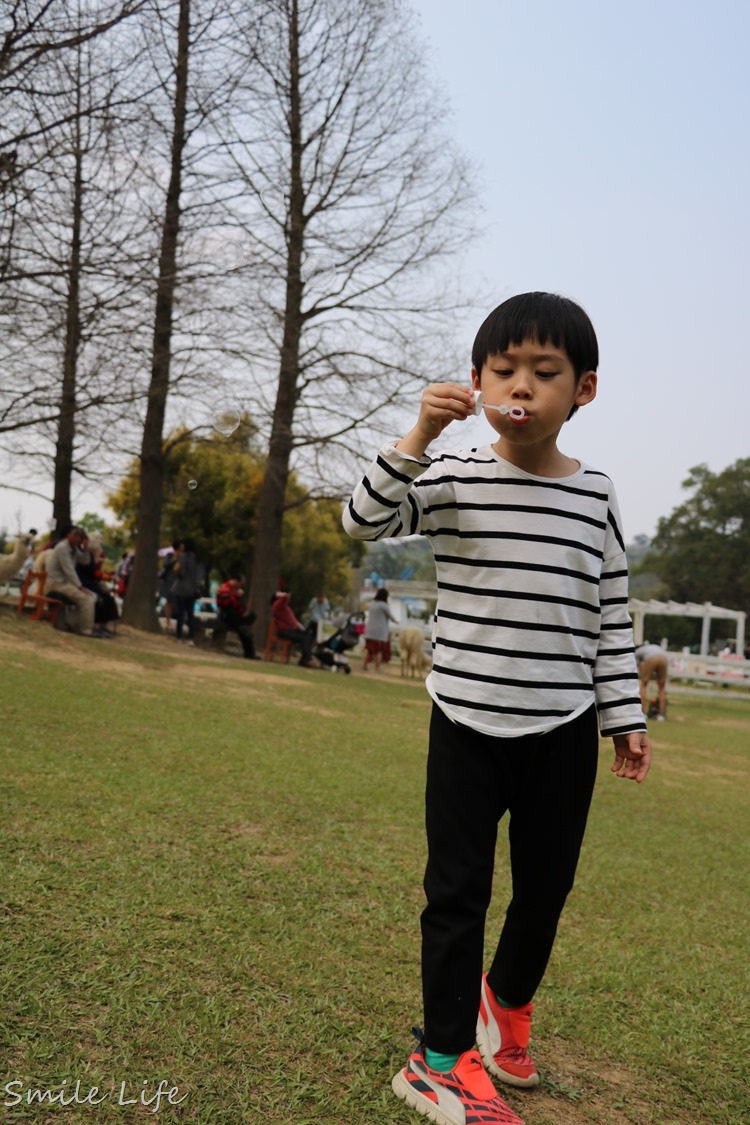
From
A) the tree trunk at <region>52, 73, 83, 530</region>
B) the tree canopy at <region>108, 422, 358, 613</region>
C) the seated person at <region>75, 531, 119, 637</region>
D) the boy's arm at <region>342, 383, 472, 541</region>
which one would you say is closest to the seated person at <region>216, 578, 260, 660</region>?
the seated person at <region>75, 531, 119, 637</region>

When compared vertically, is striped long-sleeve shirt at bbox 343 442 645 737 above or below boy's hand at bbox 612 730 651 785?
above

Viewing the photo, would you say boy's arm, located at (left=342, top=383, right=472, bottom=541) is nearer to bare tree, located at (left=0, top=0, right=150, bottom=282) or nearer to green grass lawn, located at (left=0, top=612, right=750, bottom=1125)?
green grass lawn, located at (left=0, top=612, right=750, bottom=1125)

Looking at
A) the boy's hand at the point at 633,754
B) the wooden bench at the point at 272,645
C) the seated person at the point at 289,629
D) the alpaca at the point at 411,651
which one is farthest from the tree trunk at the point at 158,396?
the boy's hand at the point at 633,754

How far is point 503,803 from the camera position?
7.79 ft

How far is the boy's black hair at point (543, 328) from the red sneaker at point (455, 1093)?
5.10 feet

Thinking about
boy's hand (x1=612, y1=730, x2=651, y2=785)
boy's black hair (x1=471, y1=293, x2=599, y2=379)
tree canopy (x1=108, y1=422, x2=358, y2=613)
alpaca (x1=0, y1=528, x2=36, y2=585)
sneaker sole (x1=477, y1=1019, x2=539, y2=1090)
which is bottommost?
sneaker sole (x1=477, y1=1019, x2=539, y2=1090)

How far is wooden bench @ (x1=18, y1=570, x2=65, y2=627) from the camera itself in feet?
43.3

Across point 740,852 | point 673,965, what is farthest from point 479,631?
point 740,852

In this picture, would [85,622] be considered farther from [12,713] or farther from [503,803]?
[503,803]

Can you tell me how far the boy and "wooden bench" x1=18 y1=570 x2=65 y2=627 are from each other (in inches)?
450

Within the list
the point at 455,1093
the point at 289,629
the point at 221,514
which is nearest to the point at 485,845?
the point at 455,1093

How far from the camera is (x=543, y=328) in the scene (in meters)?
2.31

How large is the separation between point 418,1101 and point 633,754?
2.98 feet

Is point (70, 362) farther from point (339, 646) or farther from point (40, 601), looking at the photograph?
point (339, 646)
